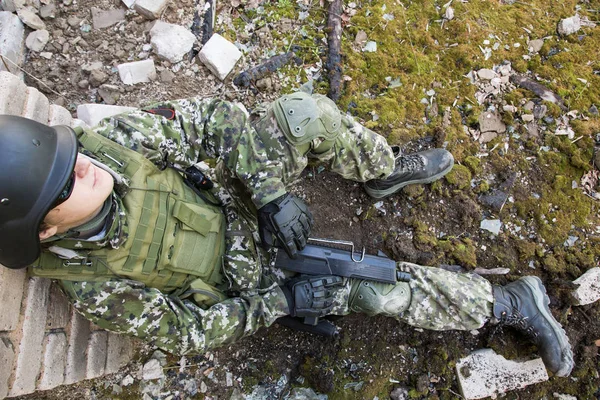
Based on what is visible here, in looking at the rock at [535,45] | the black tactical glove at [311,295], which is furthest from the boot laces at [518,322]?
the rock at [535,45]

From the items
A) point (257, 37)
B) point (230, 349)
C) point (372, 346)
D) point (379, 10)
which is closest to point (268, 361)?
point (230, 349)

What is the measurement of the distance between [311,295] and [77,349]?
1.50 m

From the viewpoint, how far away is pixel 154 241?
2533 mm

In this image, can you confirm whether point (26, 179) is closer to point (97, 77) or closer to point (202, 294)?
point (202, 294)

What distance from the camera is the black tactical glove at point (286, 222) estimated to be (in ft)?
8.89

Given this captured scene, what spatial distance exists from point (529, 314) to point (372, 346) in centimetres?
115

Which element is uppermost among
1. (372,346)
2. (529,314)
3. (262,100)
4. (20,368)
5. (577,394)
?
(262,100)

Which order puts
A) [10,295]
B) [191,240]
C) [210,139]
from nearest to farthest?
1. [10,295]
2. [191,240]
3. [210,139]

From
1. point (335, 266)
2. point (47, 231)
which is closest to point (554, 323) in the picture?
point (335, 266)

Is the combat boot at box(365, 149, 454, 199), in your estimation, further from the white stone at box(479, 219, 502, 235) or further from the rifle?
the rifle

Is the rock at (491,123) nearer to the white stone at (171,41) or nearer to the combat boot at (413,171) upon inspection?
the combat boot at (413,171)

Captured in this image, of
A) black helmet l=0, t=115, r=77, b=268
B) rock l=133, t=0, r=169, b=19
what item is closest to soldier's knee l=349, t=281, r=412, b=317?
black helmet l=0, t=115, r=77, b=268

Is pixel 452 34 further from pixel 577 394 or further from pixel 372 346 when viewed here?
pixel 577 394

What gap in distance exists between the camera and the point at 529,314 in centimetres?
316
